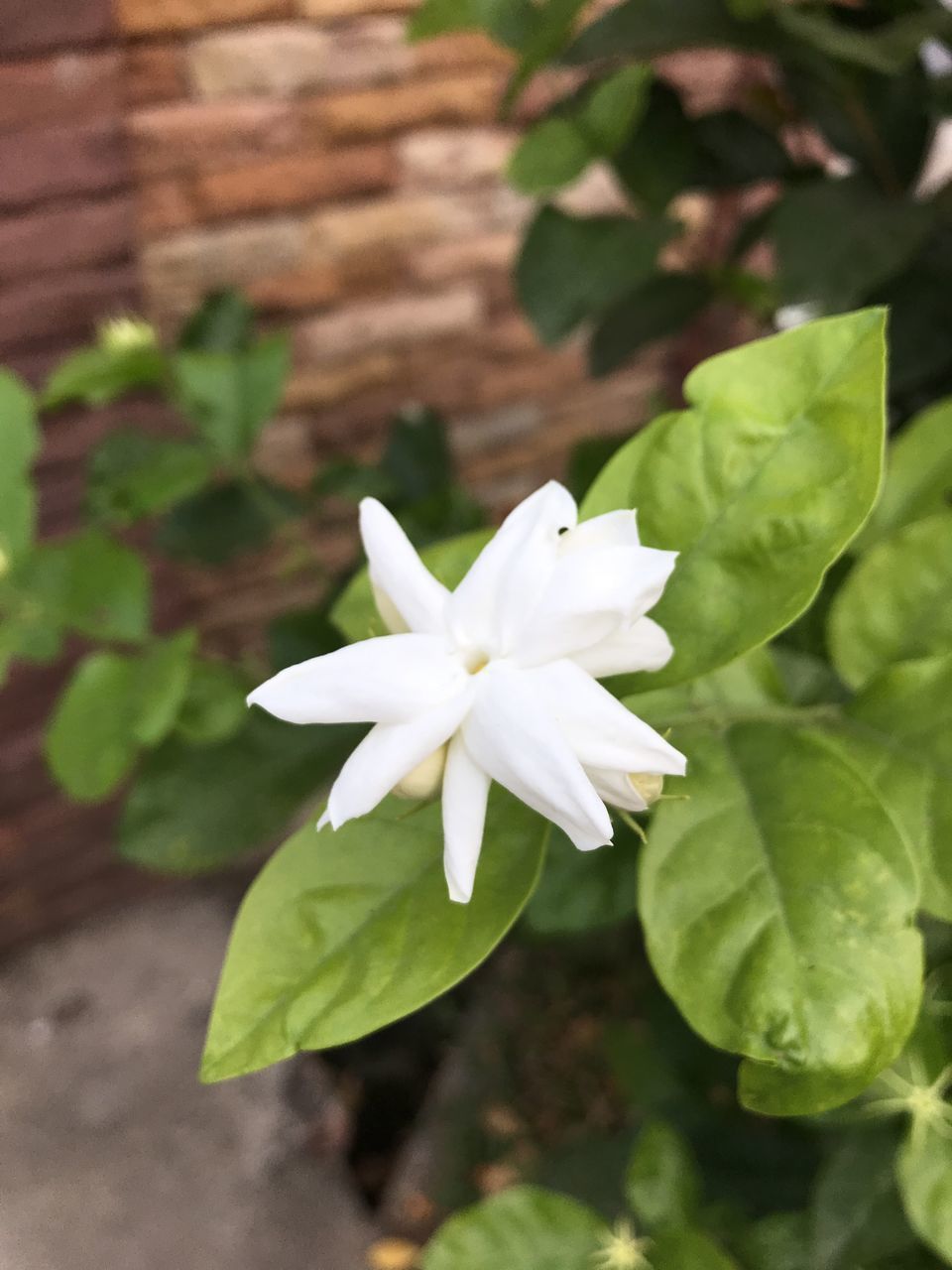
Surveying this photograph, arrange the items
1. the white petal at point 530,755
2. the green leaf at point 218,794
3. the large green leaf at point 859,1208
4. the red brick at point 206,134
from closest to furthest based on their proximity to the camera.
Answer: the white petal at point 530,755 < the large green leaf at point 859,1208 < the green leaf at point 218,794 < the red brick at point 206,134

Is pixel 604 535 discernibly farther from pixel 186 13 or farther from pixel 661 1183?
pixel 186 13

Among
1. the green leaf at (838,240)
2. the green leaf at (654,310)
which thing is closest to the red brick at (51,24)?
the green leaf at (654,310)

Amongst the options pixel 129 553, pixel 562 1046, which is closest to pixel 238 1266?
pixel 562 1046

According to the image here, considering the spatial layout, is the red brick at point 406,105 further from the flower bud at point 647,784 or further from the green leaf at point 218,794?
the flower bud at point 647,784

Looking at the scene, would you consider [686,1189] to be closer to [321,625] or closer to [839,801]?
[839,801]

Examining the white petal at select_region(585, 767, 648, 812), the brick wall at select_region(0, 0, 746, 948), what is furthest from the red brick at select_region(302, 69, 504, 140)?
the white petal at select_region(585, 767, 648, 812)
